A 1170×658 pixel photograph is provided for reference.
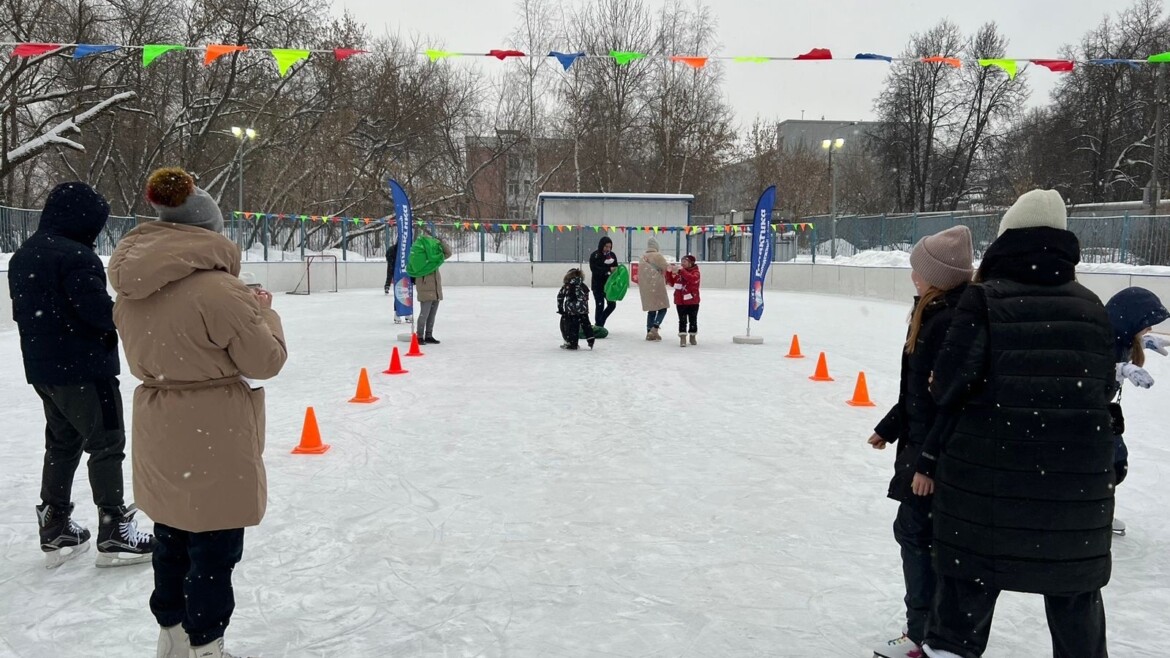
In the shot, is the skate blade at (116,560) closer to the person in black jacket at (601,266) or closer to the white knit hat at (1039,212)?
the white knit hat at (1039,212)

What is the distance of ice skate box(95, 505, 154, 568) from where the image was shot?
3.30 meters

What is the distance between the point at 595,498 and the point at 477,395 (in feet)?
10.4

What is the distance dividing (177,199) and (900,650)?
2.80 metres

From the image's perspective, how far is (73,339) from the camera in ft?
10.1

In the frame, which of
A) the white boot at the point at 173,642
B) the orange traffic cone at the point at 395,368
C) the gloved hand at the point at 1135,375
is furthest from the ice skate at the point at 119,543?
the orange traffic cone at the point at 395,368

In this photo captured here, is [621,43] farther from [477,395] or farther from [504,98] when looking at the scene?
[477,395]

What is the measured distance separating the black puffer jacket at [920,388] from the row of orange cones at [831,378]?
4.64 m

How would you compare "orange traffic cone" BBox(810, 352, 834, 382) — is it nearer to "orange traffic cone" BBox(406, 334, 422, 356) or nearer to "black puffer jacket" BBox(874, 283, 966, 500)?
"orange traffic cone" BBox(406, 334, 422, 356)

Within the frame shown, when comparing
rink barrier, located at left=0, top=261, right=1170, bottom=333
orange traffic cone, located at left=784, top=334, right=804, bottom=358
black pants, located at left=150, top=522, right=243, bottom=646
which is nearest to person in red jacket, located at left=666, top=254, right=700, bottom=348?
orange traffic cone, located at left=784, top=334, right=804, bottom=358

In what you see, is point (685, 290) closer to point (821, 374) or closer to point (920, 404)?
point (821, 374)

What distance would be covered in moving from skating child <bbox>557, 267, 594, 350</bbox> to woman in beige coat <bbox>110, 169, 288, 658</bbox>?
7849 millimetres

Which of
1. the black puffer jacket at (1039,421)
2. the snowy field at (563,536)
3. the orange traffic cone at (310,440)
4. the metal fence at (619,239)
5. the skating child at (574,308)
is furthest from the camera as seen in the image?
the metal fence at (619,239)

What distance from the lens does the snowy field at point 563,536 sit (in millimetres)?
2762

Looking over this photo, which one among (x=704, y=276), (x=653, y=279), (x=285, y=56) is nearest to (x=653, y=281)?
(x=653, y=279)
